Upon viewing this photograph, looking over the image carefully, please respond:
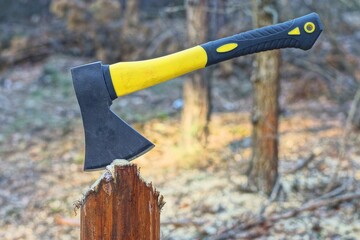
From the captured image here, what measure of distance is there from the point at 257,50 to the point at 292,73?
24.7ft

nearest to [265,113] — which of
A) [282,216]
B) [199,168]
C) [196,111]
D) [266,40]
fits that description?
[282,216]

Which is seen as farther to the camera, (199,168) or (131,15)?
(131,15)

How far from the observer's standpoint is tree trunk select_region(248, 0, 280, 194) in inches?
169

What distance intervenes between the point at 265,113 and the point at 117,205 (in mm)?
2792

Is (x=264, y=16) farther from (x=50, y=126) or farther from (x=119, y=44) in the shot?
(x=119, y=44)

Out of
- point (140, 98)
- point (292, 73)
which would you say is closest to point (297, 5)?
point (292, 73)

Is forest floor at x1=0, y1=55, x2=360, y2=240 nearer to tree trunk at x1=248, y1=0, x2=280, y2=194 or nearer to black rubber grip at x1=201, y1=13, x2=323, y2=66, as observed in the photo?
tree trunk at x1=248, y1=0, x2=280, y2=194

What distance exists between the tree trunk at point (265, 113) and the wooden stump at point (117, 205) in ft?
8.71

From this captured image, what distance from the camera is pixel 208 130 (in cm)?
636

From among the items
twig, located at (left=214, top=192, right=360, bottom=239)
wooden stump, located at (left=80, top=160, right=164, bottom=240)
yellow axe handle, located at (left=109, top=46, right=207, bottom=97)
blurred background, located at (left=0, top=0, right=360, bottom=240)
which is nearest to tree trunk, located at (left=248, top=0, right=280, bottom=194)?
blurred background, located at (left=0, top=0, right=360, bottom=240)

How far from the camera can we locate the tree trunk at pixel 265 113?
428 cm

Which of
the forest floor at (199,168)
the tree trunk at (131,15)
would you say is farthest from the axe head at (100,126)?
the tree trunk at (131,15)

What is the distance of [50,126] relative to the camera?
7.88 metres

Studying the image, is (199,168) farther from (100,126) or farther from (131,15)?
(131,15)
